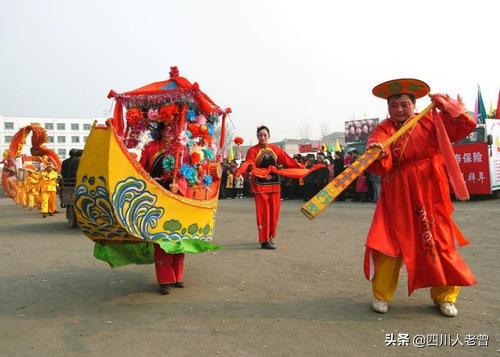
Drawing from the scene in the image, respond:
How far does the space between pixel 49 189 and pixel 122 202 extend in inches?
409

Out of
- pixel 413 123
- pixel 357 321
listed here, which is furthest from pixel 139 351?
pixel 413 123

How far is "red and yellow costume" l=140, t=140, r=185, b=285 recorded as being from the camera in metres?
4.57

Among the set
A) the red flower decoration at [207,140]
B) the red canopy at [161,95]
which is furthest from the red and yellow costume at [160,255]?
the red flower decoration at [207,140]

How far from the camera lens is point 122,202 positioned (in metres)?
3.85

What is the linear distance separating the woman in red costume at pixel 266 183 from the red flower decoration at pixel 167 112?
256cm

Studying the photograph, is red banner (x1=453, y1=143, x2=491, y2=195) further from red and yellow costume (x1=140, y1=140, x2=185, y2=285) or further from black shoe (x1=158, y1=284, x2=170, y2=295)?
black shoe (x1=158, y1=284, x2=170, y2=295)

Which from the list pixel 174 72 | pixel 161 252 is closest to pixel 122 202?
pixel 161 252

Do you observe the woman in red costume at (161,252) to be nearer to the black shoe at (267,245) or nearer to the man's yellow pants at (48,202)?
the black shoe at (267,245)

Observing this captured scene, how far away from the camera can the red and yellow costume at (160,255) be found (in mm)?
4574

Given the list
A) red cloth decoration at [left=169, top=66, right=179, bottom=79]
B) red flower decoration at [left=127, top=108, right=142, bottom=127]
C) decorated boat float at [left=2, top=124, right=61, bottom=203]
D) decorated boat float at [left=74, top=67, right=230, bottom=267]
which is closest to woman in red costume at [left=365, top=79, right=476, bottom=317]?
decorated boat float at [left=74, top=67, right=230, bottom=267]

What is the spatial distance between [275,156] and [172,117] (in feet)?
9.71

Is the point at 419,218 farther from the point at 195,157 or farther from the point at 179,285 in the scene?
the point at 179,285

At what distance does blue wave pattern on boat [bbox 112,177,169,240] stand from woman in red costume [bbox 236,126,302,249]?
311 cm

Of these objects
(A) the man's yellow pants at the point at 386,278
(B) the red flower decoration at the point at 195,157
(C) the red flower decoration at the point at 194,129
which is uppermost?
(C) the red flower decoration at the point at 194,129
